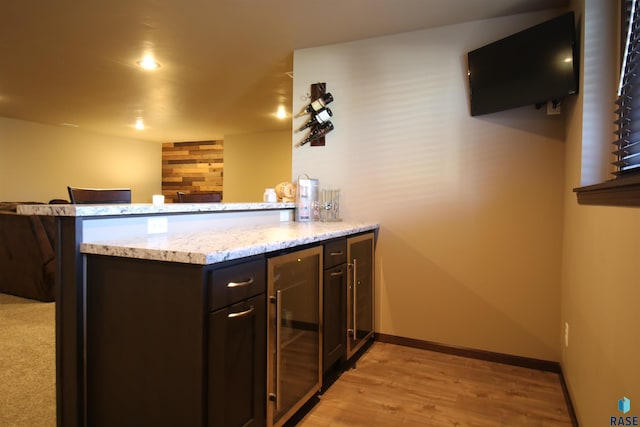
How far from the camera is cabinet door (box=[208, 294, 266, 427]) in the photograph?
129cm

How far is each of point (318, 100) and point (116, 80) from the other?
7.84ft

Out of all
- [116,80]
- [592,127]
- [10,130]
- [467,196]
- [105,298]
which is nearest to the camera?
[105,298]

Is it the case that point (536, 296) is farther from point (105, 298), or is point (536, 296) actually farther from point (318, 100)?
point (105, 298)

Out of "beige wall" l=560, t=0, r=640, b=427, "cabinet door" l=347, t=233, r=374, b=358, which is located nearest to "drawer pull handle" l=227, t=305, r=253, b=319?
"cabinet door" l=347, t=233, r=374, b=358

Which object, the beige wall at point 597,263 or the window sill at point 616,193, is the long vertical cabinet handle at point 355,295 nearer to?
the beige wall at point 597,263

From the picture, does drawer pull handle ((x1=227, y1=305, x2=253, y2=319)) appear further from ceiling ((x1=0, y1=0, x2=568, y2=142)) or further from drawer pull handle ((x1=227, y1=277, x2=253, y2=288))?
ceiling ((x1=0, y1=0, x2=568, y2=142))

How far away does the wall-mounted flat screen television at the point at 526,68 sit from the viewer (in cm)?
209

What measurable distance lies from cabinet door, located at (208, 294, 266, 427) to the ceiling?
1919 mm

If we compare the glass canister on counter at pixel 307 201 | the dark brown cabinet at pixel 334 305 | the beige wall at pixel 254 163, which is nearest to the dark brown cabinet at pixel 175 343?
the dark brown cabinet at pixel 334 305

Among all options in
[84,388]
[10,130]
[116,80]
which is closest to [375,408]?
[84,388]

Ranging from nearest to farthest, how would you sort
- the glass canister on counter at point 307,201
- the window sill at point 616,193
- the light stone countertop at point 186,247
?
the window sill at point 616,193 → the light stone countertop at point 186,247 → the glass canister on counter at point 307,201

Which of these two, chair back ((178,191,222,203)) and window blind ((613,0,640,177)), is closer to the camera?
window blind ((613,0,640,177))

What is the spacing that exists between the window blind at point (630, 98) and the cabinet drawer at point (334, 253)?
1302 millimetres

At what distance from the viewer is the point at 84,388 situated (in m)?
1.47
